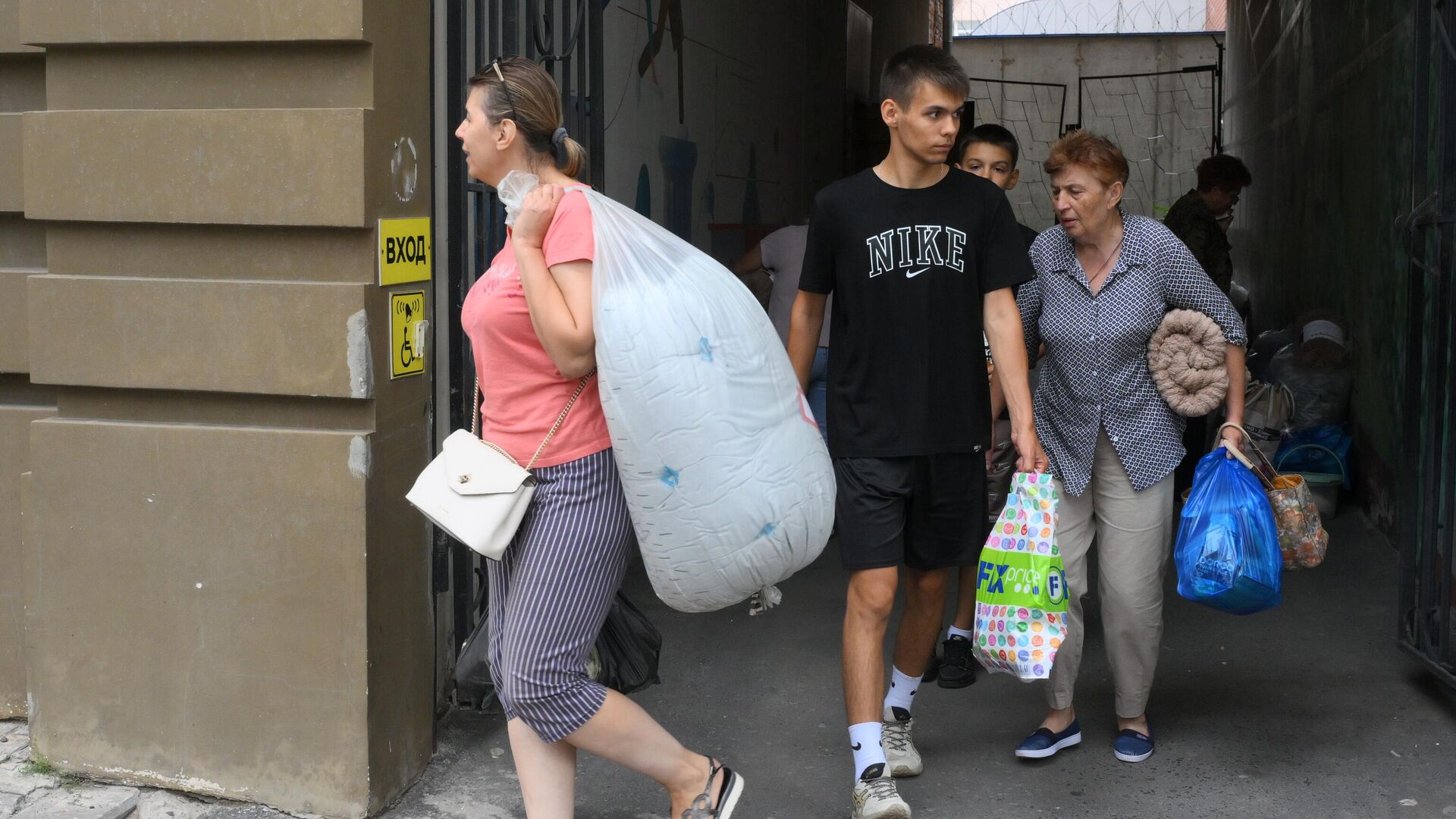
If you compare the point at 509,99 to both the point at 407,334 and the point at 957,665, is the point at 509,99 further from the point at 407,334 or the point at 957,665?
the point at 957,665

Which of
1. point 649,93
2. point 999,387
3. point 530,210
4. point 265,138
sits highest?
point 649,93

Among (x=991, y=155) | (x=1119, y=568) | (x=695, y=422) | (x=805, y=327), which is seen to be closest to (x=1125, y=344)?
(x=1119, y=568)

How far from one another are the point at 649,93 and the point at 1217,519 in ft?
12.1

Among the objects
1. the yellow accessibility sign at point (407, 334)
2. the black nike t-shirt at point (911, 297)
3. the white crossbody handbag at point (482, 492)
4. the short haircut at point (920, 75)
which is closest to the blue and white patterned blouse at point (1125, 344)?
the black nike t-shirt at point (911, 297)

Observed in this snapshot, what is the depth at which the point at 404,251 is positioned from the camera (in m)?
3.40

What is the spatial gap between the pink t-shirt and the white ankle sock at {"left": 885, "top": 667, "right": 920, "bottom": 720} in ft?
4.50

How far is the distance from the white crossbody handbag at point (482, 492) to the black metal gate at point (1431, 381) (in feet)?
8.53

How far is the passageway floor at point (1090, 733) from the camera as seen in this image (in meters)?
3.57

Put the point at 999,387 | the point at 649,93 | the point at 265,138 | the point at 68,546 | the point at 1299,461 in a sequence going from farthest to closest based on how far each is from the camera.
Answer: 1. the point at 1299,461
2. the point at 649,93
3. the point at 999,387
4. the point at 68,546
5. the point at 265,138

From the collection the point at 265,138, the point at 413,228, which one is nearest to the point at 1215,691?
the point at 413,228

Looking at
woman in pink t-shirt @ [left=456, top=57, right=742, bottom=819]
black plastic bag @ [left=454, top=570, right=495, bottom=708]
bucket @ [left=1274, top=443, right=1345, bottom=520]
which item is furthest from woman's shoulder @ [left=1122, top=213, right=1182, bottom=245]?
bucket @ [left=1274, top=443, right=1345, bottom=520]

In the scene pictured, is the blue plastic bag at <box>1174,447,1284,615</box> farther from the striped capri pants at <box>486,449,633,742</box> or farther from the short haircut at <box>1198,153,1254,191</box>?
the short haircut at <box>1198,153,1254,191</box>

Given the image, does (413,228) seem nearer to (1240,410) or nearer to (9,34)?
(9,34)

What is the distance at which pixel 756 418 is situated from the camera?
2787 mm
